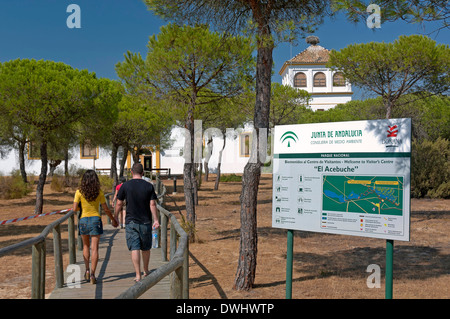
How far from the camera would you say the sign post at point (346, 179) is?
14.0ft

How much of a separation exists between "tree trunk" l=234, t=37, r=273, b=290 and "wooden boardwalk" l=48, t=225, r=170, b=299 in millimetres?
1073

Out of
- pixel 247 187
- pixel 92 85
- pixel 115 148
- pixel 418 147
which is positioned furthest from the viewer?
pixel 115 148

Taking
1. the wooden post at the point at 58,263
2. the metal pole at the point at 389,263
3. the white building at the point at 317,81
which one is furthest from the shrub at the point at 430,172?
the white building at the point at 317,81

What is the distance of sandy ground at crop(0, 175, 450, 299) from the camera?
6160 millimetres

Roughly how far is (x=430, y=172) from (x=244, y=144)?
1033 inches

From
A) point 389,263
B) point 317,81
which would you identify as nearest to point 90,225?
point 389,263

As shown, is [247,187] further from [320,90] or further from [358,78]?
[320,90]

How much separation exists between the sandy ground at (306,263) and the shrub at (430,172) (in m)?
6.34

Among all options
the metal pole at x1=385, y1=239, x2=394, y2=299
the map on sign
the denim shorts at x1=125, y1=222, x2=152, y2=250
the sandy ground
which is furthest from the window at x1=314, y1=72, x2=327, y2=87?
the metal pole at x1=385, y1=239, x2=394, y2=299

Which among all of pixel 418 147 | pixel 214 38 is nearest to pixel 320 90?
pixel 418 147

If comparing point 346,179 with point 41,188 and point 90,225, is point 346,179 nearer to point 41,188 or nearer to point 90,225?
point 90,225

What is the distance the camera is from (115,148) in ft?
95.4

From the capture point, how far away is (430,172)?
1947 cm
